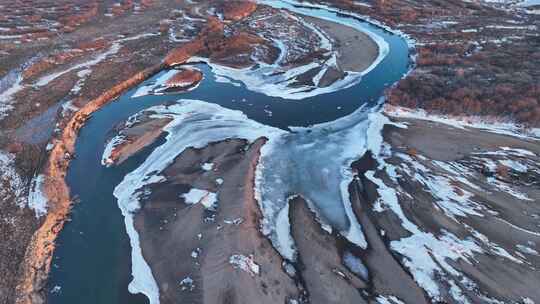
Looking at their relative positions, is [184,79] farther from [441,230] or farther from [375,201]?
[441,230]

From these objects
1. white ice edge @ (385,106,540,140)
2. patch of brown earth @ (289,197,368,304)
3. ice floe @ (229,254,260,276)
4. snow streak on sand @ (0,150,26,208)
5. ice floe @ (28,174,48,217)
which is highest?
white ice edge @ (385,106,540,140)

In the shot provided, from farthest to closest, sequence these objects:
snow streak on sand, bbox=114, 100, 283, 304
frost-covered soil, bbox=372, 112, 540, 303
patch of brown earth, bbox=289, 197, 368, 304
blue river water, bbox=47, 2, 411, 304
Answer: snow streak on sand, bbox=114, 100, 283, 304 < blue river water, bbox=47, 2, 411, 304 < frost-covered soil, bbox=372, 112, 540, 303 < patch of brown earth, bbox=289, 197, 368, 304

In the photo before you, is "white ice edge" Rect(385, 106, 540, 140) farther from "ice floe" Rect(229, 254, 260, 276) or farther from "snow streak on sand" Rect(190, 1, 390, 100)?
"ice floe" Rect(229, 254, 260, 276)

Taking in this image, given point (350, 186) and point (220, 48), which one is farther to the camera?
point (220, 48)

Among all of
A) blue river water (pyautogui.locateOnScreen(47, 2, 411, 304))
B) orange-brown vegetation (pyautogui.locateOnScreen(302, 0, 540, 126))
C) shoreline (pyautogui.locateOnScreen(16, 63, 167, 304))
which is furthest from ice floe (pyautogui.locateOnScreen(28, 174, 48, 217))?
orange-brown vegetation (pyautogui.locateOnScreen(302, 0, 540, 126))

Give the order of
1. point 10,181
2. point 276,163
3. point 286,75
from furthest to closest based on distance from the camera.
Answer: point 286,75, point 276,163, point 10,181

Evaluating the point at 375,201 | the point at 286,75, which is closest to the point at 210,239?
the point at 375,201

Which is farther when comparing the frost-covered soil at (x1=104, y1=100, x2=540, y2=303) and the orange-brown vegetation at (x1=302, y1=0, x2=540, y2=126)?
the orange-brown vegetation at (x1=302, y1=0, x2=540, y2=126)

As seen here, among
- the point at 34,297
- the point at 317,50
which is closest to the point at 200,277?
the point at 34,297

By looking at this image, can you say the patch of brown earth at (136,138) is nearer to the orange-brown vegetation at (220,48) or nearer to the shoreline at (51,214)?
the shoreline at (51,214)
